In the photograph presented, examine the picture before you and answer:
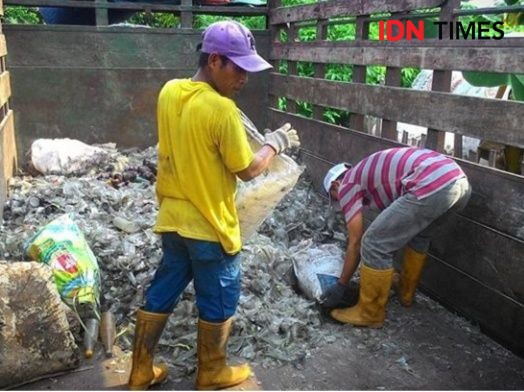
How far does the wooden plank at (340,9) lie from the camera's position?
15.2 feet

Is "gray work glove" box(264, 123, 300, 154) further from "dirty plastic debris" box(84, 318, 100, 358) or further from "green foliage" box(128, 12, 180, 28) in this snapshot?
"green foliage" box(128, 12, 180, 28)

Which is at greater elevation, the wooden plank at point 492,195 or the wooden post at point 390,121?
the wooden post at point 390,121

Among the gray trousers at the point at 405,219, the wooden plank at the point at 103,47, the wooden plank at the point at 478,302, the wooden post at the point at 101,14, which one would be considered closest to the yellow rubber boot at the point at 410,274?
the wooden plank at the point at 478,302

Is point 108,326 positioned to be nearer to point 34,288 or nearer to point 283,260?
point 34,288

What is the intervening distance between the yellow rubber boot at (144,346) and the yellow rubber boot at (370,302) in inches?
58.8

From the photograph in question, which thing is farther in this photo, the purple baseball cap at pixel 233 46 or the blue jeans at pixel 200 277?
the blue jeans at pixel 200 277

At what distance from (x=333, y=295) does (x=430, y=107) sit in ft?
5.14

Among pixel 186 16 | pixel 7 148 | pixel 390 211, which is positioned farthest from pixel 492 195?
pixel 186 16

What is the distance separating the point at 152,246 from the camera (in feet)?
15.2

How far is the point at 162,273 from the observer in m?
3.18

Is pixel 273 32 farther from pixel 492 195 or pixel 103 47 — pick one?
pixel 492 195

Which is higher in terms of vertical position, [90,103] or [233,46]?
Answer: [233,46]

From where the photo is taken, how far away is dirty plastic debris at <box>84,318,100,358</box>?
3.61 m

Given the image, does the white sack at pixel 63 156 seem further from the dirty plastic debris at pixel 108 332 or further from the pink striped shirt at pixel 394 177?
the pink striped shirt at pixel 394 177
